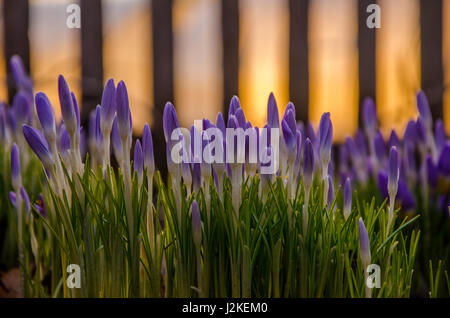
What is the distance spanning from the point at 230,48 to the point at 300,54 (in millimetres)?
264

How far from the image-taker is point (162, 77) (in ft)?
5.94

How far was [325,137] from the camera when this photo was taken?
66cm

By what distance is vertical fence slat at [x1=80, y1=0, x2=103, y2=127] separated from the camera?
1.40 metres

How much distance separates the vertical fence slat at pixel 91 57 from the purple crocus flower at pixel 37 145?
0.75m

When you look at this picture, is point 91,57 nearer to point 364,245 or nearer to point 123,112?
point 123,112

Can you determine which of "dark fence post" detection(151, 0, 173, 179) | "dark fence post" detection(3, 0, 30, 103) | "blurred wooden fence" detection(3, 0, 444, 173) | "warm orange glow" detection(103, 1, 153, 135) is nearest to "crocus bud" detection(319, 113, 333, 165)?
"blurred wooden fence" detection(3, 0, 444, 173)

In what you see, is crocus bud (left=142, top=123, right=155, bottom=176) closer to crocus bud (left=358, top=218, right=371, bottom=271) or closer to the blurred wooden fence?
crocus bud (left=358, top=218, right=371, bottom=271)

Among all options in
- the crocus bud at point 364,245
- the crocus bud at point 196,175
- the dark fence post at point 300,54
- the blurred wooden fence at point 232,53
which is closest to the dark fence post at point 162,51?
the blurred wooden fence at point 232,53

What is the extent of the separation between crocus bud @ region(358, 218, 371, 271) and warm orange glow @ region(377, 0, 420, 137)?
0.60 metres

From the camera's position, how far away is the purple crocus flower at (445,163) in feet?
3.18

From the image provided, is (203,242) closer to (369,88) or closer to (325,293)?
(325,293)

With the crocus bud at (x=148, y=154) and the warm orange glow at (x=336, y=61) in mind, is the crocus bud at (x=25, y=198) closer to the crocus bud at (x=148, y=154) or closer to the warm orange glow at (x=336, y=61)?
the crocus bud at (x=148, y=154)

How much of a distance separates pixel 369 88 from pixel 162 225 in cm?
96

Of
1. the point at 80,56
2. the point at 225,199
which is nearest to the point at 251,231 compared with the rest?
the point at 225,199
